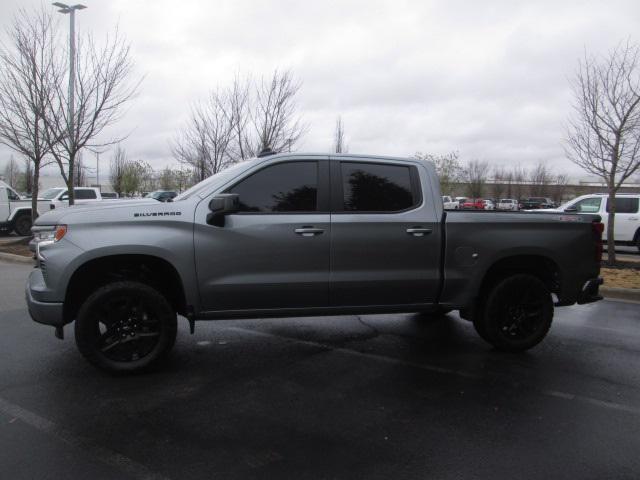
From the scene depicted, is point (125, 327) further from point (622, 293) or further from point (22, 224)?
point (22, 224)

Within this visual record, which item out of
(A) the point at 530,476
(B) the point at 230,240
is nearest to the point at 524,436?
(A) the point at 530,476

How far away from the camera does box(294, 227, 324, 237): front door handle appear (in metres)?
4.52

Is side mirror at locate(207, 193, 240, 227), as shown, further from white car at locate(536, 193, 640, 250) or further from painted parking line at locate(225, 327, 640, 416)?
white car at locate(536, 193, 640, 250)

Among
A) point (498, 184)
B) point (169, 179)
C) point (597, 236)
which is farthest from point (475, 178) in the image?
point (597, 236)

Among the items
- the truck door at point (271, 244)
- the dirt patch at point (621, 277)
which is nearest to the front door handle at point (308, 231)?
the truck door at point (271, 244)

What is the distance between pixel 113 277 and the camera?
4.48 m

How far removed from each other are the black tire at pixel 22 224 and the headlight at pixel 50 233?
1602 cm

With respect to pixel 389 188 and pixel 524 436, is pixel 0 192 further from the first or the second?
pixel 524 436

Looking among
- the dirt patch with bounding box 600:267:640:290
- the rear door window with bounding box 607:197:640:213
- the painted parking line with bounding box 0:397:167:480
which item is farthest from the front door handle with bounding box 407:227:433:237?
the rear door window with bounding box 607:197:640:213

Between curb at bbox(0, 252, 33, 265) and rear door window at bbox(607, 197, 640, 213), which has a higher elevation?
rear door window at bbox(607, 197, 640, 213)

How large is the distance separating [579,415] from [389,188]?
2471 millimetres

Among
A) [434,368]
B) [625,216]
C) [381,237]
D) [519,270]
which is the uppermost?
[381,237]

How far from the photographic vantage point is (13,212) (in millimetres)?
17922

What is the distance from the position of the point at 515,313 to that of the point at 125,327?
3.81 metres
